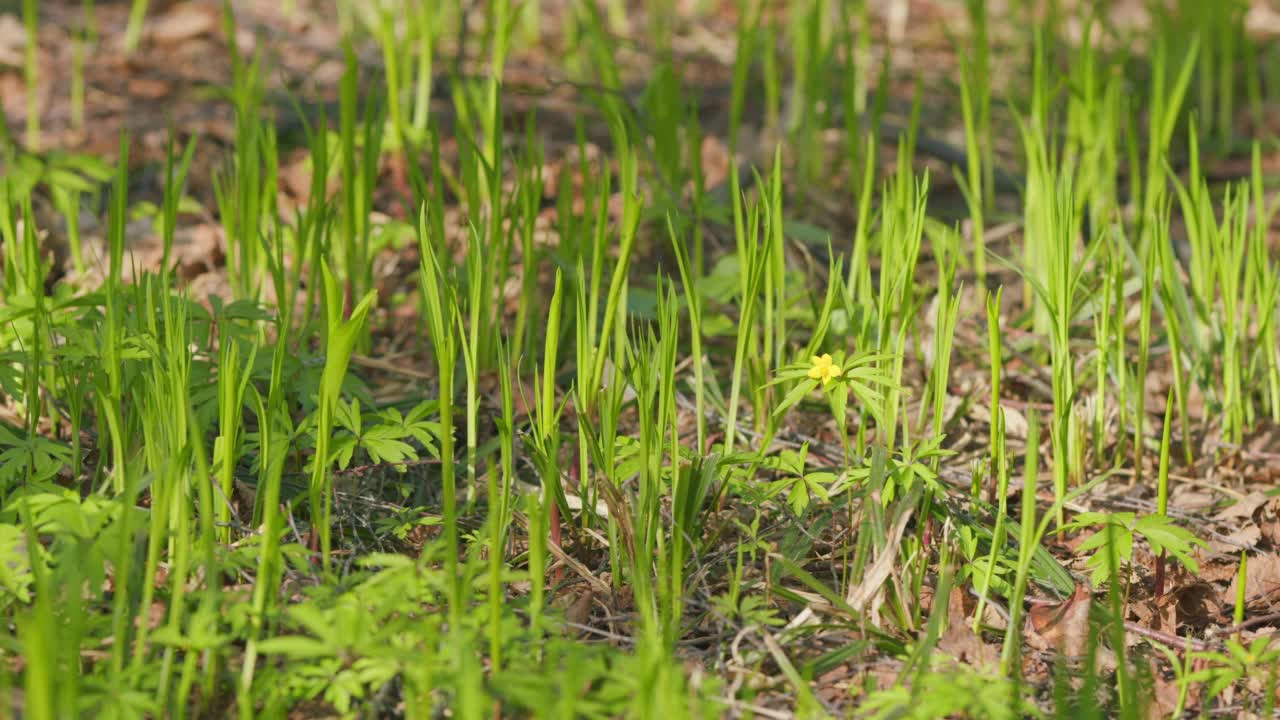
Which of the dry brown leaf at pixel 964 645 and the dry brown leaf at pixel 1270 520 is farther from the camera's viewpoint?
the dry brown leaf at pixel 1270 520

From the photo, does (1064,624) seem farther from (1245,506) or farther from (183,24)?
(183,24)

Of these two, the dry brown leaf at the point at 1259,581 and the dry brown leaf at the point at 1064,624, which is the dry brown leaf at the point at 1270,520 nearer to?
the dry brown leaf at the point at 1259,581

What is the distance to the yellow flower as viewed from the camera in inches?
67.5

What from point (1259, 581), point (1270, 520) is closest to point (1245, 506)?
point (1270, 520)

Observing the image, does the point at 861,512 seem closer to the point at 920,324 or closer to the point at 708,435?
the point at 708,435

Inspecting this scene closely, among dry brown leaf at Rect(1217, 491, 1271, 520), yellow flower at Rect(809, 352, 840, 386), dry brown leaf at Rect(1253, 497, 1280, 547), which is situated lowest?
dry brown leaf at Rect(1253, 497, 1280, 547)

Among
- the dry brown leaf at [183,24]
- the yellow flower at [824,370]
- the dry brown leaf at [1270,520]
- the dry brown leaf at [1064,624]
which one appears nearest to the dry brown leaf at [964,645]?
the dry brown leaf at [1064,624]

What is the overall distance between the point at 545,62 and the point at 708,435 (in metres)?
2.00

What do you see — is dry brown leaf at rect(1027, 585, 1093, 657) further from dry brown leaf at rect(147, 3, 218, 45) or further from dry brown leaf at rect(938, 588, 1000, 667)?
dry brown leaf at rect(147, 3, 218, 45)

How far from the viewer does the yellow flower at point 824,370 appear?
1.71m

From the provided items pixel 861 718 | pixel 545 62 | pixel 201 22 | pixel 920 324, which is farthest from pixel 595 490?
pixel 201 22

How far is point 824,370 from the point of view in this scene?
1728 mm

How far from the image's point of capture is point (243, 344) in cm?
195

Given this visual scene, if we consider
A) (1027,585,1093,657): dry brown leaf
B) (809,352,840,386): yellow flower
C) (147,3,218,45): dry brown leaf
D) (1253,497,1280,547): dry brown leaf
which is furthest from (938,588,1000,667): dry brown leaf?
(147,3,218,45): dry brown leaf
